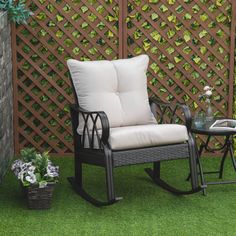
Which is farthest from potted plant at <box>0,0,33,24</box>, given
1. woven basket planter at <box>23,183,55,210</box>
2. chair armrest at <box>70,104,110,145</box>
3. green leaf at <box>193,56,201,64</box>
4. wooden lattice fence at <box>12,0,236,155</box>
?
woven basket planter at <box>23,183,55,210</box>

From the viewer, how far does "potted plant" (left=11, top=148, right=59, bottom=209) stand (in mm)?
4969

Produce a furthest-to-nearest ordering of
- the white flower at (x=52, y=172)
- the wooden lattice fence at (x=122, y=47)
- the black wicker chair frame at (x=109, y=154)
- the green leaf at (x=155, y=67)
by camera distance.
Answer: the green leaf at (x=155, y=67)
the wooden lattice fence at (x=122, y=47)
the white flower at (x=52, y=172)
the black wicker chair frame at (x=109, y=154)

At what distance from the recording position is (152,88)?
631 centimetres

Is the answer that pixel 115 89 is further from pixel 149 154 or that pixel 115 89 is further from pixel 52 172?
pixel 52 172

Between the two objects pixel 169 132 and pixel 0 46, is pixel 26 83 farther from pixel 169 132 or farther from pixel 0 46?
pixel 169 132

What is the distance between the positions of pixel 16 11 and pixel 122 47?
90 centimetres

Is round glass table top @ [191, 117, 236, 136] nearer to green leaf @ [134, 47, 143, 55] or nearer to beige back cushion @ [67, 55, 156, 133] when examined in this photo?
beige back cushion @ [67, 55, 156, 133]

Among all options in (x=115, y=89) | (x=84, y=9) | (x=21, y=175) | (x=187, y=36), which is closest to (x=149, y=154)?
(x=115, y=89)

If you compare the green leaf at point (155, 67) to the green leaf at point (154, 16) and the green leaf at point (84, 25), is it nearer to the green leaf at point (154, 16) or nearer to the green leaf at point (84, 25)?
the green leaf at point (154, 16)

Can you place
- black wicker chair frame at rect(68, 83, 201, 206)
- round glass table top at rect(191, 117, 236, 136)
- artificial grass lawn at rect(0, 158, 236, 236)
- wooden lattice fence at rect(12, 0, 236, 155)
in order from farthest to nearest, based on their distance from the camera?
1. wooden lattice fence at rect(12, 0, 236, 155)
2. round glass table top at rect(191, 117, 236, 136)
3. black wicker chair frame at rect(68, 83, 201, 206)
4. artificial grass lawn at rect(0, 158, 236, 236)

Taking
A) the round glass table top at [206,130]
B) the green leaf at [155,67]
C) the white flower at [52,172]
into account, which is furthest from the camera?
the green leaf at [155,67]

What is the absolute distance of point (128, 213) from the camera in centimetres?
492

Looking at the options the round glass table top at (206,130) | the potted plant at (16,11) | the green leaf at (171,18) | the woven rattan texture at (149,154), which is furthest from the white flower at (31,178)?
the green leaf at (171,18)

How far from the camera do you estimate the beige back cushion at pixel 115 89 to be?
535 cm
